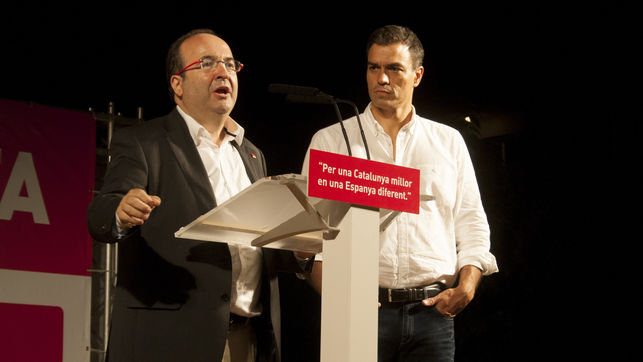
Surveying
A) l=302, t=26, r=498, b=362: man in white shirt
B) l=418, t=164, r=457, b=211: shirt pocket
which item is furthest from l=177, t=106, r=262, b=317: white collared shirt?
l=418, t=164, r=457, b=211: shirt pocket

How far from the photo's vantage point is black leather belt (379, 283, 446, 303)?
2.28 m

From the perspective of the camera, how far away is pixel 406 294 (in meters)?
2.28

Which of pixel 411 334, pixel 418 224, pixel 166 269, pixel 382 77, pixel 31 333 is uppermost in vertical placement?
pixel 382 77

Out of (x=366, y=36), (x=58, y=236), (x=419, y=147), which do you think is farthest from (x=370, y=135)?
(x=58, y=236)

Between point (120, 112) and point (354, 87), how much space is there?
4.75 ft

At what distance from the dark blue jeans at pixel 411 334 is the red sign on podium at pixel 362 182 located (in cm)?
Result: 87

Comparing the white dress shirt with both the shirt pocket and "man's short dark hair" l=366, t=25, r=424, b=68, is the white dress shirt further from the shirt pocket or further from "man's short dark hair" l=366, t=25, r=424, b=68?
"man's short dark hair" l=366, t=25, r=424, b=68

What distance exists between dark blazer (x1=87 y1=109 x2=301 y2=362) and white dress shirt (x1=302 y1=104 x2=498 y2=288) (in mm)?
438

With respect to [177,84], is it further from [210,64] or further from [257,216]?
[257,216]

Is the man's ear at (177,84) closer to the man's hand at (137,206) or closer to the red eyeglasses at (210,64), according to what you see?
the red eyeglasses at (210,64)

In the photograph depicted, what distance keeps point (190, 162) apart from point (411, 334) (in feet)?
2.95

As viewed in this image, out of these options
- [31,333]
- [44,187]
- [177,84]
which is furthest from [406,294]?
[44,187]

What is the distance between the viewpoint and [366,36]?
4.23 m

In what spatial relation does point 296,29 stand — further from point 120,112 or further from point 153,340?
point 153,340
